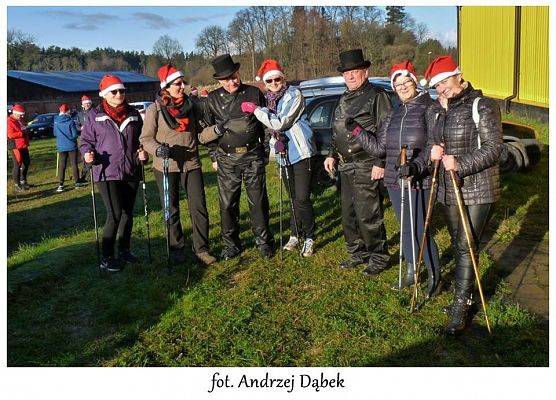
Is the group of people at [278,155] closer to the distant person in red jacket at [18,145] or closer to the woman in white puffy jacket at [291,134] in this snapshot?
the woman in white puffy jacket at [291,134]

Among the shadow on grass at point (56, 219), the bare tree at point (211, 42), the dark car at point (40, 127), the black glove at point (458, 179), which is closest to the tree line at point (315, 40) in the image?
the bare tree at point (211, 42)

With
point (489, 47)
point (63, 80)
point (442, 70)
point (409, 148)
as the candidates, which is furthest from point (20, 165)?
point (63, 80)

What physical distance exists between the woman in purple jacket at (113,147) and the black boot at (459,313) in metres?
3.54

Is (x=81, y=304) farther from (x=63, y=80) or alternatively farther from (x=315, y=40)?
(x=63, y=80)

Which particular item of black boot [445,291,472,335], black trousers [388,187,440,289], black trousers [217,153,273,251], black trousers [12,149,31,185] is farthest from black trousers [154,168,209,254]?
black trousers [12,149,31,185]

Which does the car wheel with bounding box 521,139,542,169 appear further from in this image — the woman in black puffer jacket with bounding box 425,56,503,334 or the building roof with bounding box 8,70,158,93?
the building roof with bounding box 8,70,158,93

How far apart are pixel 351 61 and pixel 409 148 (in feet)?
3.83

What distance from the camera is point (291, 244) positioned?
22.4 ft

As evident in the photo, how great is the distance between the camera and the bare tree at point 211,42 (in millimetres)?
36281

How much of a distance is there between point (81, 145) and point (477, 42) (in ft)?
65.4

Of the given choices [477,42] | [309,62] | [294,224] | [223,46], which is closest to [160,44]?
[223,46]

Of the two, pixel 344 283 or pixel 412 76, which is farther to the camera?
pixel 344 283
